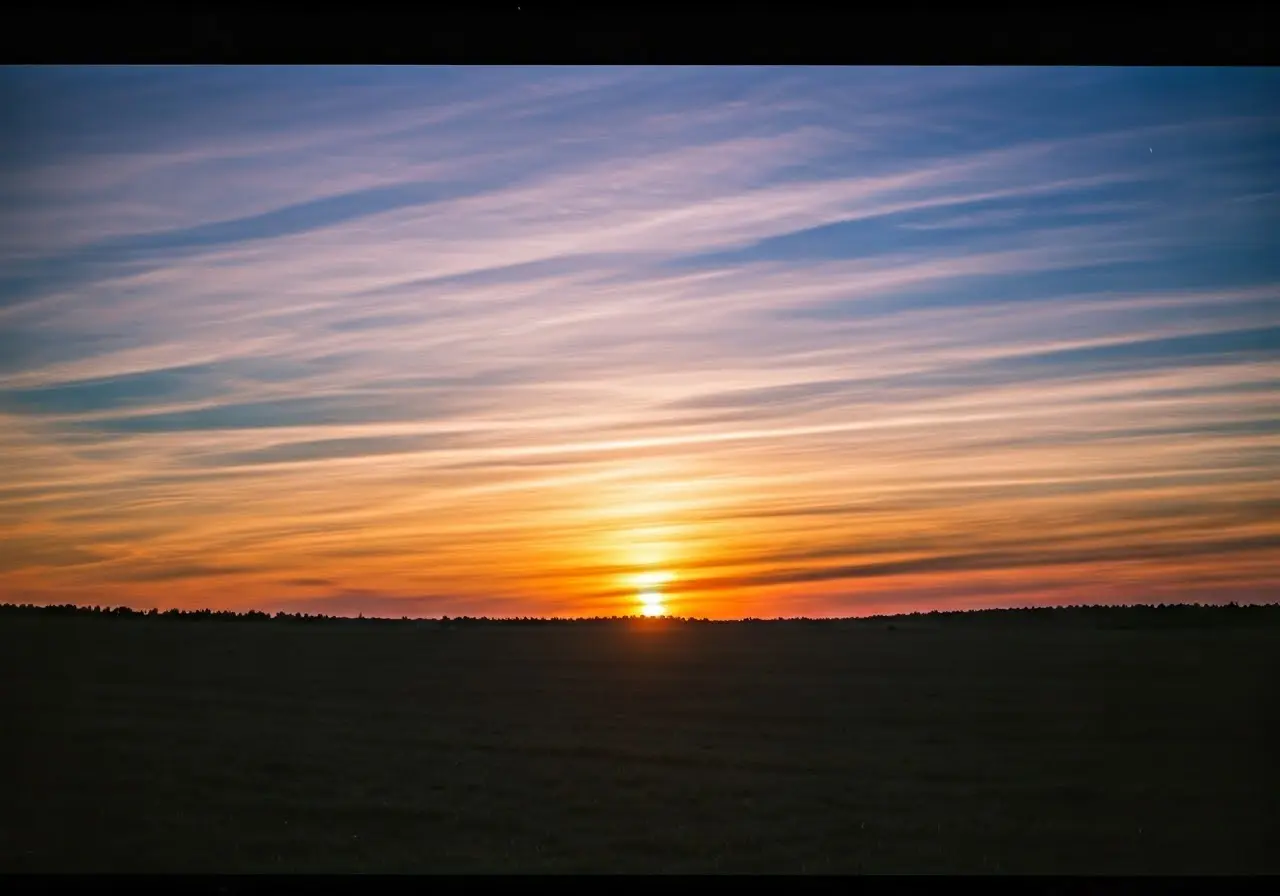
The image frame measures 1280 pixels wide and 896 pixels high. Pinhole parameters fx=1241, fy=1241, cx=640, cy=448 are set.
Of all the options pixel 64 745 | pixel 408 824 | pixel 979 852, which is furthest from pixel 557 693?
pixel 979 852

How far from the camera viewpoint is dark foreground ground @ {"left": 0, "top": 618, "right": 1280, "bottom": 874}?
5.55m

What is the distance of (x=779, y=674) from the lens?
14.5 metres

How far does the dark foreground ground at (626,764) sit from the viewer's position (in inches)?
219

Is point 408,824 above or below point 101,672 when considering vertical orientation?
below

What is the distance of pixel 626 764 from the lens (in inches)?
308
